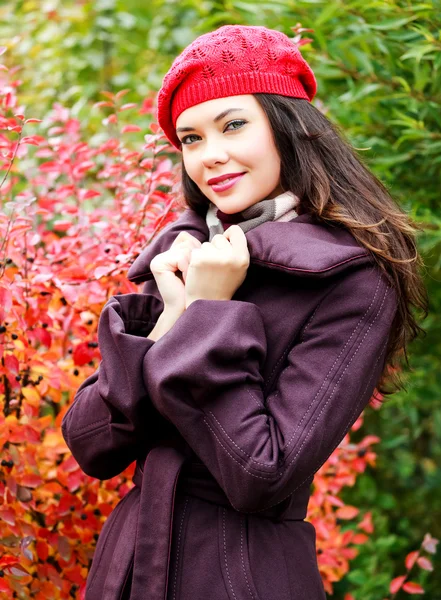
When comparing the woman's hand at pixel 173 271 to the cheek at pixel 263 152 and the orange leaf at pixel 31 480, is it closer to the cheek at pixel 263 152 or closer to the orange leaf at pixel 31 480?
the cheek at pixel 263 152

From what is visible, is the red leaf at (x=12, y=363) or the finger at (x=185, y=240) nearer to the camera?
the finger at (x=185, y=240)

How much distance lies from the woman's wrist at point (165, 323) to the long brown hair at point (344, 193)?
378mm

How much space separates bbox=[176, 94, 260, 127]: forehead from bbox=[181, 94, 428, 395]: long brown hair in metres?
0.02

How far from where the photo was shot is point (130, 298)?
5.73 ft

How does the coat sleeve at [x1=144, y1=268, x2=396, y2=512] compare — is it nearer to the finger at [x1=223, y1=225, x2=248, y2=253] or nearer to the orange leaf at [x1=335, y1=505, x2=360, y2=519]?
the finger at [x1=223, y1=225, x2=248, y2=253]

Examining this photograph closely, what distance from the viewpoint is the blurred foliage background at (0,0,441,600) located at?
2496 mm

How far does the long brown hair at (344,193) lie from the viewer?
A: 160 cm

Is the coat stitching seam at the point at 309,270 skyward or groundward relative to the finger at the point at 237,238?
groundward

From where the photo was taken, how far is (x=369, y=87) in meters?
2.55

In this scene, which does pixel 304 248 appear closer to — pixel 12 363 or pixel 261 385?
pixel 261 385

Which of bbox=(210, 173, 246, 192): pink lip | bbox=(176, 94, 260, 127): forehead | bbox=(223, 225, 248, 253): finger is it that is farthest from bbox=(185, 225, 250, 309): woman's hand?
bbox=(176, 94, 260, 127): forehead

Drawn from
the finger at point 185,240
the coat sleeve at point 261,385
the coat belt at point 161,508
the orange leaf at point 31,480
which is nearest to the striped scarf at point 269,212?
the finger at point 185,240

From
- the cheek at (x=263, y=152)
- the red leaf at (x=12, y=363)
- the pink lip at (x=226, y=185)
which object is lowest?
the red leaf at (x=12, y=363)

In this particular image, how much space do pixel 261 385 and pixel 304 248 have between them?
293 millimetres
